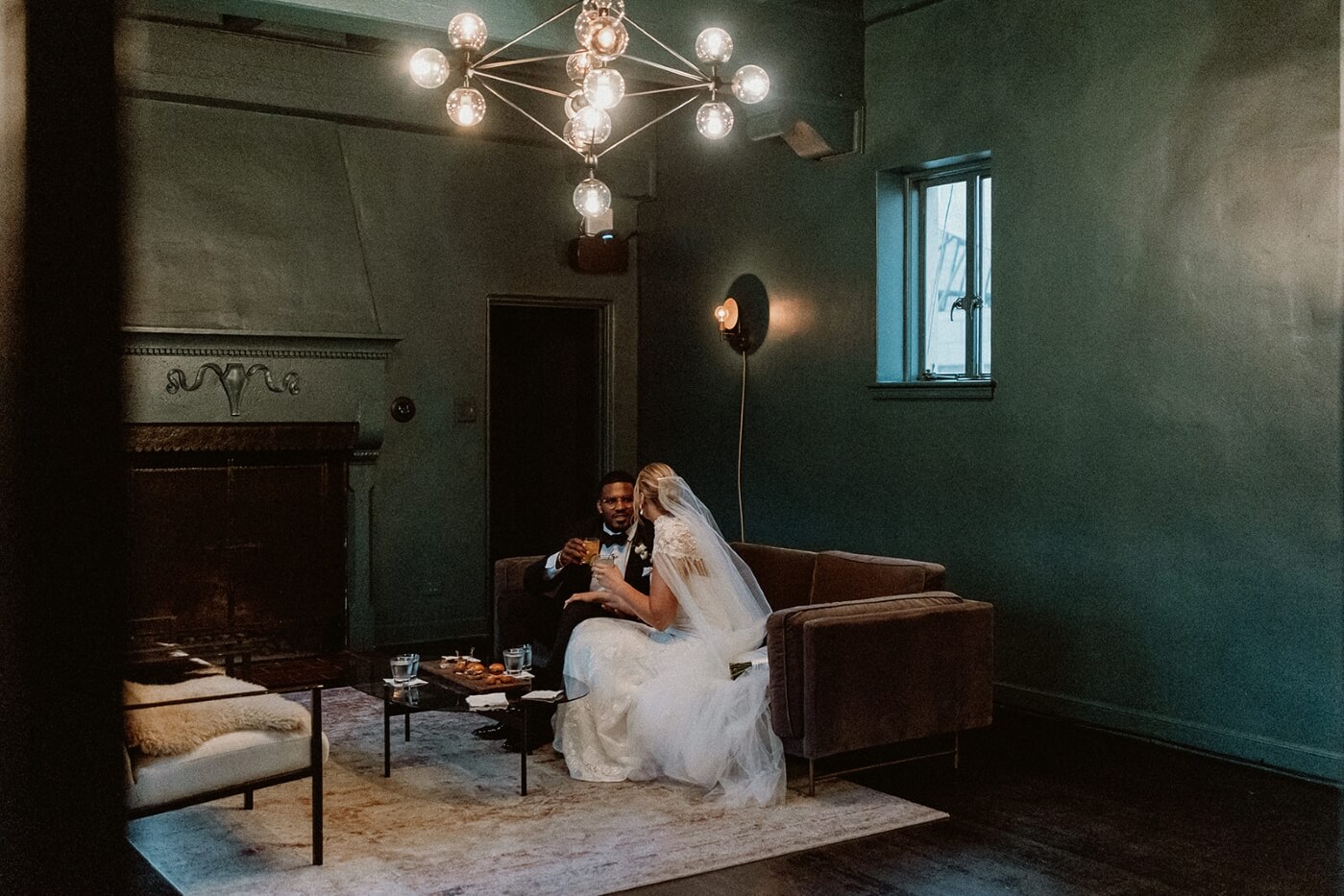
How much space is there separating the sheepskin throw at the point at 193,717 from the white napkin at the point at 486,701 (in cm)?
78

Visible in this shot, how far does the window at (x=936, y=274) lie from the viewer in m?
6.29

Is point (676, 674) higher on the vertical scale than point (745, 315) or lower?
lower

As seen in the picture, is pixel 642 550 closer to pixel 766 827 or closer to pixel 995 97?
pixel 766 827

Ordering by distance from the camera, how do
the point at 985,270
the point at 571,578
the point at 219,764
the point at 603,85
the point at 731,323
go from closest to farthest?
the point at 219,764, the point at 603,85, the point at 571,578, the point at 985,270, the point at 731,323

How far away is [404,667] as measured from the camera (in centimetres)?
484

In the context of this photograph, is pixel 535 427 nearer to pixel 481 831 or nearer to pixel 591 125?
pixel 591 125

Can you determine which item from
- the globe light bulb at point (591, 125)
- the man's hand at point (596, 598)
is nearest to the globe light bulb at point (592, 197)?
the globe light bulb at point (591, 125)

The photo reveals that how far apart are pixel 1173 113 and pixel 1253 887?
10.4ft

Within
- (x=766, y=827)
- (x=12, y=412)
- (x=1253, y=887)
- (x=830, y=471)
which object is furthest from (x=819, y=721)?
(x=12, y=412)

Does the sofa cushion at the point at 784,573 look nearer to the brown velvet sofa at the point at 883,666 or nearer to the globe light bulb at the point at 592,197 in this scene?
the brown velvet sofa at the point at 883,666

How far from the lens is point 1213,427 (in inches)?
197

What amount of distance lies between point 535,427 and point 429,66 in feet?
17.1

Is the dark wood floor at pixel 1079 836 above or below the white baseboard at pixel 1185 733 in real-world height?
below

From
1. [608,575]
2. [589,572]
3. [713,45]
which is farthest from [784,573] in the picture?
[713,45]
